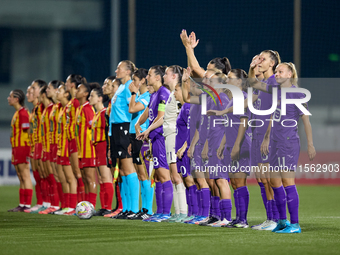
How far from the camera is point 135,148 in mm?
8344

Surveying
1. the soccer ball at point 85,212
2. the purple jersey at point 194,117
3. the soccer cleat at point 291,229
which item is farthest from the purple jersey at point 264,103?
the soccer ball at point 85,212

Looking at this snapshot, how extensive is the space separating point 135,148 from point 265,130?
226 cm

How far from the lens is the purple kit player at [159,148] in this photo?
7902 millimetres

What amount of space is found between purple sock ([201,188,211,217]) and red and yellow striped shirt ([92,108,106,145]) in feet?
6.95

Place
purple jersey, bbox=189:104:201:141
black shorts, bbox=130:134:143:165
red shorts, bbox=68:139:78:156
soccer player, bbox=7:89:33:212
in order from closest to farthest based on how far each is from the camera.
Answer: purple jersey, bbox=189:104:201:141
black shorts, bbox=130:134:143:165
red shorts, bbox=68:139:78:156
soccer player, bbox=7:89:33:212

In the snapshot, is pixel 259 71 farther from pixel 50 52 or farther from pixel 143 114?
pixel 50 52

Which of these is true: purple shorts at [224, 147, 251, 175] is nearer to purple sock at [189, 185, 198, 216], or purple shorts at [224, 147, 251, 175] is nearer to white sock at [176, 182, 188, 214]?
purple sock at [189, 185, 198, 216]

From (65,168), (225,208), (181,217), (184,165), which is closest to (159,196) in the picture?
(181,217)

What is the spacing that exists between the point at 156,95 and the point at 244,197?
193 cm


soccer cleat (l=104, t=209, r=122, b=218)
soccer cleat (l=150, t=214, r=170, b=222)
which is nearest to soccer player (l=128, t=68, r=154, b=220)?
soccer cleat (l=150, t=214, r=170, b=222)

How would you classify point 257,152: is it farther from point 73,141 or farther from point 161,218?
point 73,141

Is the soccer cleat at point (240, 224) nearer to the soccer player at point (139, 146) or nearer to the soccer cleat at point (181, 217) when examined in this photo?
the soccer cleat at point (181, 217)

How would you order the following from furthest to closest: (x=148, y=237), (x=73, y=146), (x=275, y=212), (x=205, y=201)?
(x=73, y=146), (x=205, y=201), (x=275, y=212), (x=148, y=237)

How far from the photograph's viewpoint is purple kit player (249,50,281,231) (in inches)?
257
